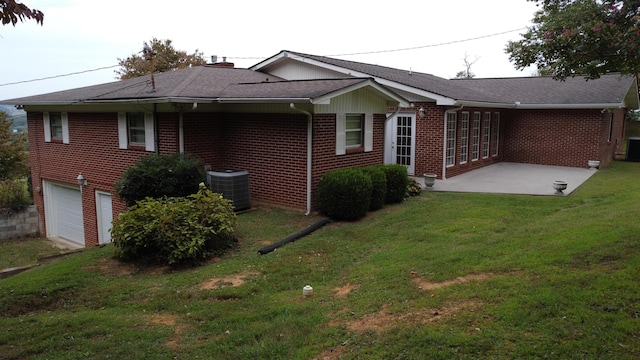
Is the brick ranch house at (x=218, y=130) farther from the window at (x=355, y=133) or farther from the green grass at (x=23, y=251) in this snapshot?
the green grass at (x=23, y=251)

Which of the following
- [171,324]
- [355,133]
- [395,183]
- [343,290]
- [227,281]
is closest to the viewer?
[171,324]

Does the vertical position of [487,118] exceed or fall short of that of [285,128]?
it exceeds it

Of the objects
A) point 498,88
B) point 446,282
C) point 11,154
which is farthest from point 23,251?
point 498,88

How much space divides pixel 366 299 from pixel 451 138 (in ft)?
38.6

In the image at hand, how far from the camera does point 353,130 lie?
12.6m

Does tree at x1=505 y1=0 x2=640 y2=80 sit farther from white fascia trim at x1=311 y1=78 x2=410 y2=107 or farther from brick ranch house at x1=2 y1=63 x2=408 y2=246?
brick ranch house at x1=2 y1=63 x2=408 y2=246

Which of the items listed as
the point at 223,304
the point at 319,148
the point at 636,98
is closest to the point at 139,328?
the point at 223,304

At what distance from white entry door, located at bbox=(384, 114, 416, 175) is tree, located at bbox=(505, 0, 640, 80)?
9075 mm

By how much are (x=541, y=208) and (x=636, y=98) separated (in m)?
15.8

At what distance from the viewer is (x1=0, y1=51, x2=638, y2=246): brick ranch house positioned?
11.6m

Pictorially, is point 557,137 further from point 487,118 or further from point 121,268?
point 121,268

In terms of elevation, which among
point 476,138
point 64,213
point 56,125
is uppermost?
point 56,125

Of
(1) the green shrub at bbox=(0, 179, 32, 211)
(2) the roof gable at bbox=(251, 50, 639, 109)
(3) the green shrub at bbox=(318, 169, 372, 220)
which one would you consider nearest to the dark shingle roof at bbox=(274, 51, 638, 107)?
(2) the roof gable at bbox=(251, 50, 639, 109)

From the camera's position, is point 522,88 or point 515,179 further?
point 522,88
